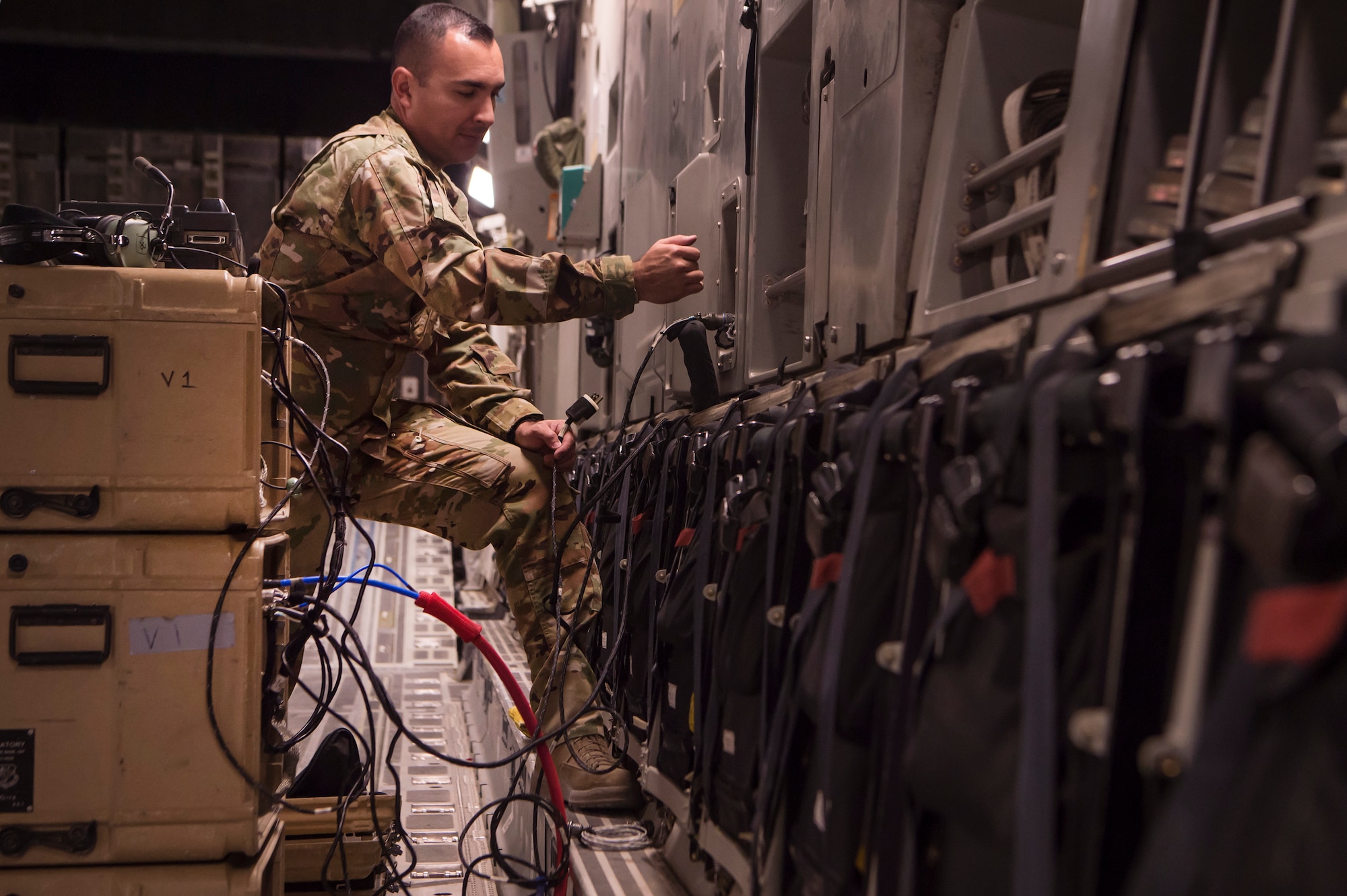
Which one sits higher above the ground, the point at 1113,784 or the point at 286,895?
the point at 1113,784

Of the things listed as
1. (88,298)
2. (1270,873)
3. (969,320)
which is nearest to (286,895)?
(88,298)

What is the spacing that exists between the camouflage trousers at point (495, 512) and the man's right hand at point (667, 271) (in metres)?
0.65

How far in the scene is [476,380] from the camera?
3.48 metres

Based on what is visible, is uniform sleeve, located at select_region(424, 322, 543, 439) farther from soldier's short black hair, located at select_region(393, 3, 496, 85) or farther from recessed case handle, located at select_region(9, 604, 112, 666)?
recessed case handle, located at select_region(9, 604, 112, 666)

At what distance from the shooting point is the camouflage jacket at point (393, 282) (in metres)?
2.70

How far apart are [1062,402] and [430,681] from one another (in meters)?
4.55

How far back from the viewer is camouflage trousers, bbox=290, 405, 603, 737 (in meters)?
2.92

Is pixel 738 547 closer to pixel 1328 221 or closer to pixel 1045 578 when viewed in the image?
pixel 1045 578

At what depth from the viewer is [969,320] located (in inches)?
60.1

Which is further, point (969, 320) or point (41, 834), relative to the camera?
point (41, 834)

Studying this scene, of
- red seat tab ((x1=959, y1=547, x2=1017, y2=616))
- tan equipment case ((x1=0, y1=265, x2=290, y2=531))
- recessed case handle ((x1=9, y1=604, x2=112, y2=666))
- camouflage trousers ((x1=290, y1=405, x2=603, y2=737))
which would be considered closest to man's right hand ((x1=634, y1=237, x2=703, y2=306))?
camouflage trousers ((x1=290, y1=405, x2=603, y2=737))

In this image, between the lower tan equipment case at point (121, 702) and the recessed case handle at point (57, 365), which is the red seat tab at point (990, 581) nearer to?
the lower tan equipment case at point (121, 702)

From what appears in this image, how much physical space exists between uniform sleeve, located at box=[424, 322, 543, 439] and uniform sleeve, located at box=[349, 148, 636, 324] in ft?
2.11

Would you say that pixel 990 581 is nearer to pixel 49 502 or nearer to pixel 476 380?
pixel 49 502
